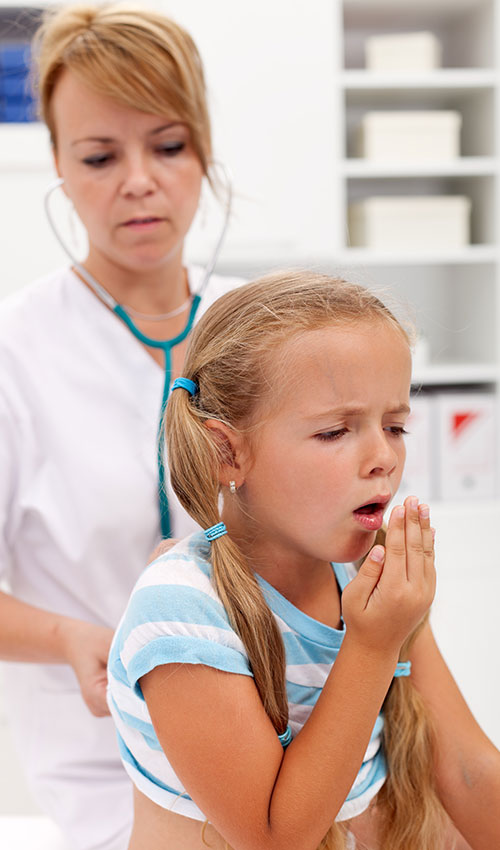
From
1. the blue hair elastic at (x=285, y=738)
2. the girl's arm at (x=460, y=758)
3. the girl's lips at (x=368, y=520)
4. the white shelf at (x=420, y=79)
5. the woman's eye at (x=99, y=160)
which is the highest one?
the woman's eye at (x=99, y=160)

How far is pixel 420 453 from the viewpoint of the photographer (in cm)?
269

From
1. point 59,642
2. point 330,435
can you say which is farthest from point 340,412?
point 59,642

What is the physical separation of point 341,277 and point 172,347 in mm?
436

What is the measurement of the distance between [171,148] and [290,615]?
616 mm

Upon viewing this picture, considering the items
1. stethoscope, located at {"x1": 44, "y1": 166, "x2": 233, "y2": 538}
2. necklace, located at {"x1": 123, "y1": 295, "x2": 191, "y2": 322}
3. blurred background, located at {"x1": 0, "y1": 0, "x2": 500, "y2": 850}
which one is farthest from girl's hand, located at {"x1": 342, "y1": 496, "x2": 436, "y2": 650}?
blurred background, located at {"x1": 0, "y1": 0, "x2": 500, "y2": 850}

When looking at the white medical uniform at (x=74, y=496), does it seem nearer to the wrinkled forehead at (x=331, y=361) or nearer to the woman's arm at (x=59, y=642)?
the woman's arm at (x=59, y=642)

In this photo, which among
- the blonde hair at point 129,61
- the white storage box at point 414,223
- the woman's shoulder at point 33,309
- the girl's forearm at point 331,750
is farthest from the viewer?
the white storage box at point 414,223

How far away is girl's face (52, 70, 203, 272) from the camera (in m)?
1.11

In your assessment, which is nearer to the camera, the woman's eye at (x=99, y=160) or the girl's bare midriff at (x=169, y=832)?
the girl's bare midriff at (x=169, y=832)

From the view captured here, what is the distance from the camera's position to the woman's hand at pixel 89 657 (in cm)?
97

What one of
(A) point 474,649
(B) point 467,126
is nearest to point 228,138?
(B) point 467,126

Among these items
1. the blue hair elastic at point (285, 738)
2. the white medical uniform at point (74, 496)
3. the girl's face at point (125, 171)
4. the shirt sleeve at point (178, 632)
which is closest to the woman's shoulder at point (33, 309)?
the white medical uniform at point (74, 496)

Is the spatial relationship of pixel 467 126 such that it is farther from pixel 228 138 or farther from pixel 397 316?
pixel 397 316

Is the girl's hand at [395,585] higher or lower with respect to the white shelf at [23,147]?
lower
